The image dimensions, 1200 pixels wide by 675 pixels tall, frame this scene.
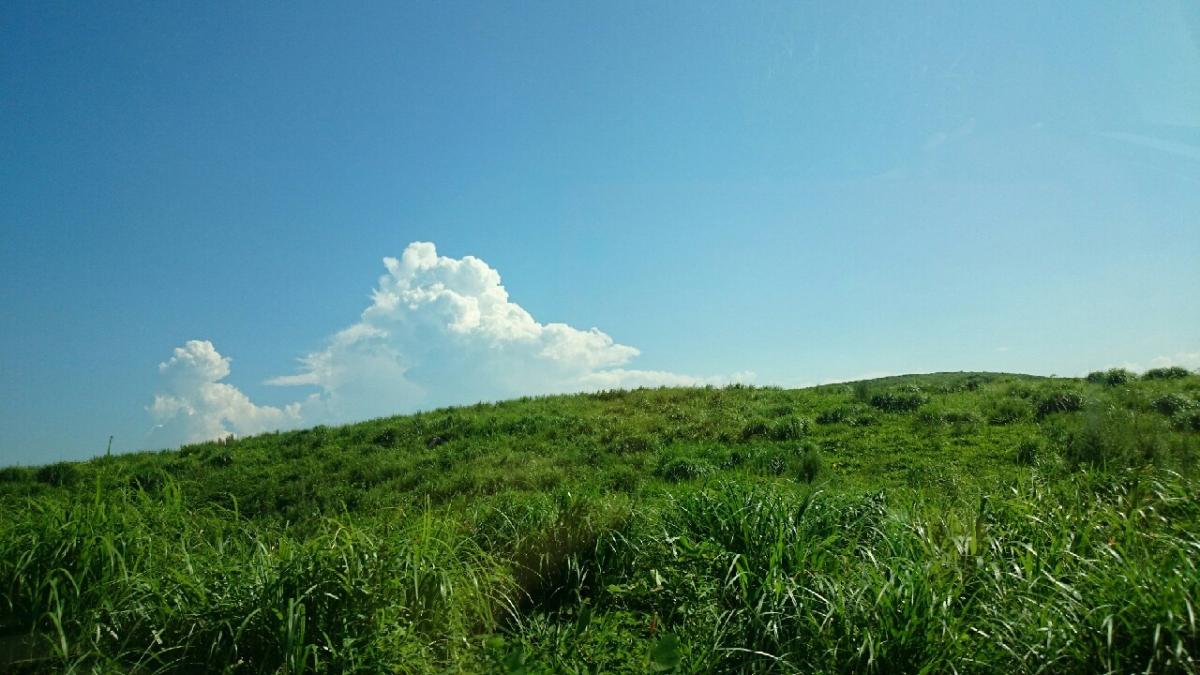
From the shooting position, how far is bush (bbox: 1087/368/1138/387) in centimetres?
1448

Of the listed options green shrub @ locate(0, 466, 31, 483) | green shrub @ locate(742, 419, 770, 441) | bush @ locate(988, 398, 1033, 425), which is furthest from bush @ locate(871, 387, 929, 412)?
green shrub @ locate(0, 466, 31, 483)

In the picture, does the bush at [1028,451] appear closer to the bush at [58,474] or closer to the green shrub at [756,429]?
the green shrub at [756,429]

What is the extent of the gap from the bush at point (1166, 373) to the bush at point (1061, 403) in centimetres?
323

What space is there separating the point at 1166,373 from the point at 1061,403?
4133mm

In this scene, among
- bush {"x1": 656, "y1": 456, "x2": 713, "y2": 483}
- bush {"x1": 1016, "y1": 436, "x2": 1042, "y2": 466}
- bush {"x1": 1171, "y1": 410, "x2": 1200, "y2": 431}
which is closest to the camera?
bush {"x1": 1016, "y1": 436, "x2": 1042, "y2": 466}

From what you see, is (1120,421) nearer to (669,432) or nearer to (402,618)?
(669,432)

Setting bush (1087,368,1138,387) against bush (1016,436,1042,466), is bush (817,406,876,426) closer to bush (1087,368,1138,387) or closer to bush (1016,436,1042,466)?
bush (1016,436,1042,466)

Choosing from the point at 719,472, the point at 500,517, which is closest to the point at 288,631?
the point at 500,517

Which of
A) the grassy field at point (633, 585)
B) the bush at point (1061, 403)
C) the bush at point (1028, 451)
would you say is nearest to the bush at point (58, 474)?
the grassy field at point (633, 585)

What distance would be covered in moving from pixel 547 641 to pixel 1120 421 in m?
9.22

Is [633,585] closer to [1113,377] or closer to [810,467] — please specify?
[810,467]

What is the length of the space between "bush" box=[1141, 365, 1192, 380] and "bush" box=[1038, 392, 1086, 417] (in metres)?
3.23

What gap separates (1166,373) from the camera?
47.9 feet

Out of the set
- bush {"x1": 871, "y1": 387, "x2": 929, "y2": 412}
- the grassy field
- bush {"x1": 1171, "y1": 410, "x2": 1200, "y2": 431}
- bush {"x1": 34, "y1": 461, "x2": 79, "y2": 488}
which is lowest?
the grassy field
